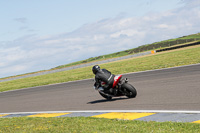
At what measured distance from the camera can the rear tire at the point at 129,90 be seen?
10.4 meters

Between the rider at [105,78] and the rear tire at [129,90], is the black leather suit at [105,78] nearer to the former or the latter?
the rider at [105,78]

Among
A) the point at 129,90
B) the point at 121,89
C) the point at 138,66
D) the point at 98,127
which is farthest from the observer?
the point at 138,66

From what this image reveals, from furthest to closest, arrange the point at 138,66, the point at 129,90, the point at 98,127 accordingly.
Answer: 1. the point at 138,66
2. the point at 129,90
3. the point at 98,127

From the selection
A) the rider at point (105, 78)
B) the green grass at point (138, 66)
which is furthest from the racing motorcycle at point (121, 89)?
the green grass at point (138, 66)

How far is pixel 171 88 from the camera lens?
36.7 ft

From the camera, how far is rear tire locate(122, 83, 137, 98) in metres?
10.4

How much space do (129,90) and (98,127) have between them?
411cm

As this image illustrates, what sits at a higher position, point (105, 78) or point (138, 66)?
point (105, 78)

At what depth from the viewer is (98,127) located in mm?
6516

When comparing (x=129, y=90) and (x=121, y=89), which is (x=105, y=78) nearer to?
(x=121, y=89)

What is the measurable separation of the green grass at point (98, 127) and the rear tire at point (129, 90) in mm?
2995

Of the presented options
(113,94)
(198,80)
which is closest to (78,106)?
(113,94)

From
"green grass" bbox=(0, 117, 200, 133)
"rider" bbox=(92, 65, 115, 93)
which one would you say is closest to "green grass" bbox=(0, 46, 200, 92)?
"rider" bbox=(92, 65, 115, 93)

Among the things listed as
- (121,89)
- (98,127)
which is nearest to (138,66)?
(121,89)
